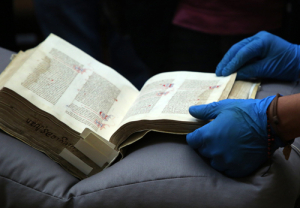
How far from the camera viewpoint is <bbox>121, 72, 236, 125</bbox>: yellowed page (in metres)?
0.60

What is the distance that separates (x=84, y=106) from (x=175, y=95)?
0.21 metres

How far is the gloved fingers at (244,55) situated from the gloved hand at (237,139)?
7.9 inches

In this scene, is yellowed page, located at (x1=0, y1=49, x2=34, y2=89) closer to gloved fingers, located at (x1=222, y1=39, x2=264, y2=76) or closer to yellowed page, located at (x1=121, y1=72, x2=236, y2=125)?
yellowed page, located at (x1=121, y1=72, x2=236, y2=125)

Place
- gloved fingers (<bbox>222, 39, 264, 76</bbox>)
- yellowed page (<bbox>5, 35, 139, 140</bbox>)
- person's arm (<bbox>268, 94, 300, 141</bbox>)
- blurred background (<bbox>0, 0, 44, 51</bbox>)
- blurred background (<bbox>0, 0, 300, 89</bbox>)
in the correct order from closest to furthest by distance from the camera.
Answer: person's arm (<bbox>268, 94, 300, 141</bbox>) < yellowed page (<bbox>5, 35, 139, 140</bbox>) < gloved fingers (<bbox>222, 39, 264, 76</bbox>) < blurred background (<bbox>0, 0, 300, 89</bbox>) < blurred background (<bbox>0, 0, 44, 51</bbox>)

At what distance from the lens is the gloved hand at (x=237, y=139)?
0.52m

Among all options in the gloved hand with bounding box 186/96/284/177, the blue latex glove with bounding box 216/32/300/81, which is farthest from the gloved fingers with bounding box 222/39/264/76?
the gloved hand with bounding box 186/96/284/177

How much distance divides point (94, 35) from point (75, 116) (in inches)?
37.5

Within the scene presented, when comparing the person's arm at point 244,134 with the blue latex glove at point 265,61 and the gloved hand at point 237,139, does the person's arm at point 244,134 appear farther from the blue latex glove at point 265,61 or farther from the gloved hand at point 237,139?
the blue latex glove at point 265,61

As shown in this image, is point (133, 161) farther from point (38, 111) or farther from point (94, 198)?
point (38, 111)

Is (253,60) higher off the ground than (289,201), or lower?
higher

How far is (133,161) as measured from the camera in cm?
58

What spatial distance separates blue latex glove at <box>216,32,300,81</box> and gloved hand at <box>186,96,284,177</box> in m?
0.21

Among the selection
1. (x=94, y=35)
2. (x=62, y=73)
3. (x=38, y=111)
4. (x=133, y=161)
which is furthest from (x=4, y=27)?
(x=133, y=161)

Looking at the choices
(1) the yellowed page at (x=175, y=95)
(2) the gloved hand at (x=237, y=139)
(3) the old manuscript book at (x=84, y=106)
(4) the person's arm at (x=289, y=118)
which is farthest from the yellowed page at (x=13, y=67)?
(4) the person's arm at (x=289, y=118)
